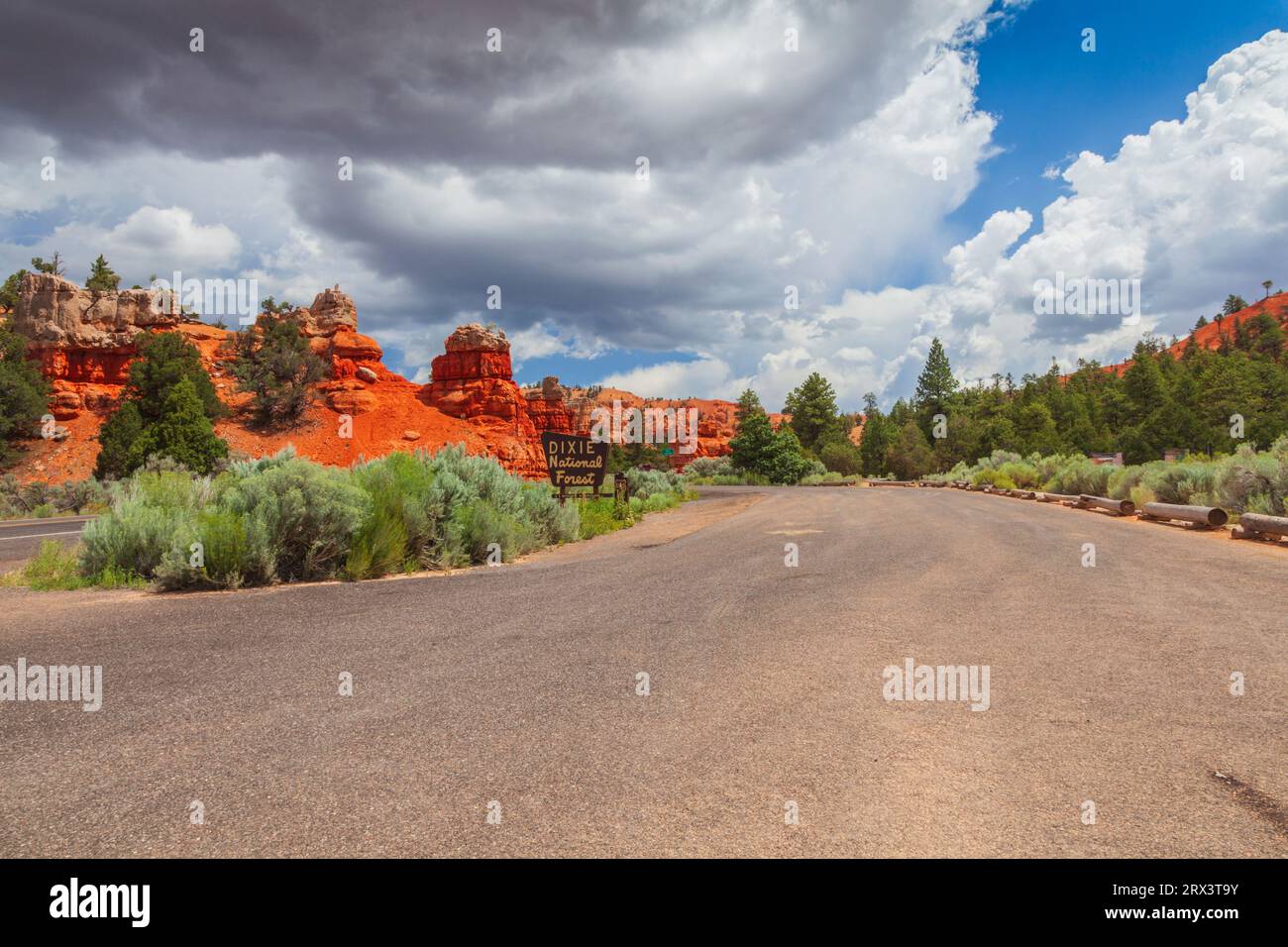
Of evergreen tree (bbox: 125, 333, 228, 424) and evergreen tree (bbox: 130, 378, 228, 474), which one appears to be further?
evergreen tree (bbox: 125, 333, 228, 424)

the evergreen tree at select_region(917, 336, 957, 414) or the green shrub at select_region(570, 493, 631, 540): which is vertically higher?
the evergreen tree at select_region(917, 336, 957, 414)

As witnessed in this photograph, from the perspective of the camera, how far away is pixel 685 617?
279 inches

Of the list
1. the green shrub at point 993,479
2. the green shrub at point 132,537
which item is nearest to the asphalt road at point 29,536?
the green shrub at point 132,537

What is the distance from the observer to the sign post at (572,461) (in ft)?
65.1

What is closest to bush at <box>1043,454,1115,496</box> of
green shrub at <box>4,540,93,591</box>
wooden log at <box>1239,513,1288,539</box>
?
wooden log at <box>1239,513,1288,539</box>

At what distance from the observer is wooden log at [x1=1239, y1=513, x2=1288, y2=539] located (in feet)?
38.3

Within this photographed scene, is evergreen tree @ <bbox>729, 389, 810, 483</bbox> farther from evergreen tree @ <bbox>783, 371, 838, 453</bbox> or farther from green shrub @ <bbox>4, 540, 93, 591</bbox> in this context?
green shrub @ <bbox>4, 540, 93, 591</bbox>

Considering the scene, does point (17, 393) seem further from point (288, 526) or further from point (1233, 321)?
point (1233, 321)

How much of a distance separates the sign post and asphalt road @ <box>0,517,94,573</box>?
10.8m

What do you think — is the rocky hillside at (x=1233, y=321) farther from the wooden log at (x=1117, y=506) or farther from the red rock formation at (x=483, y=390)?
the wooden log at (x=1117, y=506)

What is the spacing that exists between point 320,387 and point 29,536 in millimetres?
43258

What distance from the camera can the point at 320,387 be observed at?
2194 inches

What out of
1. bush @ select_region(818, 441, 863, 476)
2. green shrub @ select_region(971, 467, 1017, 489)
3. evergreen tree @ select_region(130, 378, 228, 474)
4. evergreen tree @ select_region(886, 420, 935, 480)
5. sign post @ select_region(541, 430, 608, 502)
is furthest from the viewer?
bush @ select_region(818, 441, 863, 476)

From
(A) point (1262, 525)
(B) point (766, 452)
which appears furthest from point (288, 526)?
(B) point (766, 452)
